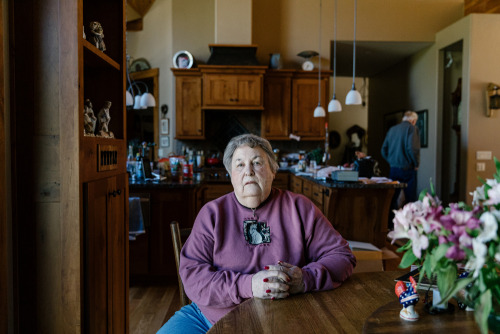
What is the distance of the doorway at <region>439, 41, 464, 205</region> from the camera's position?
21.2ft

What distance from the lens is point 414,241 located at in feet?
2.54

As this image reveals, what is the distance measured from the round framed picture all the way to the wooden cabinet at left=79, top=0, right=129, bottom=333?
4471 millimetres

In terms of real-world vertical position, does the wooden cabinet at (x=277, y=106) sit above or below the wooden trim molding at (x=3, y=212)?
above

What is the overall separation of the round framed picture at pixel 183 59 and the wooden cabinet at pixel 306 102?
1.76 metres

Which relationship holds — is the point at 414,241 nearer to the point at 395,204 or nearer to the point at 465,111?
the point at 395,204

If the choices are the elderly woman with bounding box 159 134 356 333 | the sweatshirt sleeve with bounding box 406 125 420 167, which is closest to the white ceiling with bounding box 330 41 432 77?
the sweatshirt sleeve with bounding box 406 125 420 167

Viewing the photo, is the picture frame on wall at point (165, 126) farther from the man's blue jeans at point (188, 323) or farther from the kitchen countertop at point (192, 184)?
the man's blue jeans at point (188, 323)

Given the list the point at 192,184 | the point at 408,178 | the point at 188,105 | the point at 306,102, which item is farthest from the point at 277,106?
the point at 192,184

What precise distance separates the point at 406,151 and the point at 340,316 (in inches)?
204

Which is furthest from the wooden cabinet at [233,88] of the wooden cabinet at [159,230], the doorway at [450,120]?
the doorway at [450,120]

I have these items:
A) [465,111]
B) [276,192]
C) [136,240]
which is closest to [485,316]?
[276,192]

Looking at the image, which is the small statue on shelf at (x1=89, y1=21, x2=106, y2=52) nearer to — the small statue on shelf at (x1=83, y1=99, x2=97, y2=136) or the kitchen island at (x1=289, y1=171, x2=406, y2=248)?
the small statue on shelf at (x1=83, y1=99, x2=97, y2=136)

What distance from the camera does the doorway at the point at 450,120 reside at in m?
6.45

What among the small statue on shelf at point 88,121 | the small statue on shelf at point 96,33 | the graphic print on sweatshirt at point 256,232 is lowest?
the graphic print on sweatshirt at point 256,232
